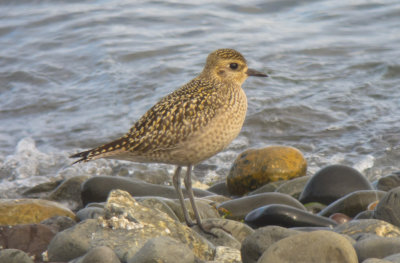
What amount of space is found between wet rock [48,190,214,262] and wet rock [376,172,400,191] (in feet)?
11.0

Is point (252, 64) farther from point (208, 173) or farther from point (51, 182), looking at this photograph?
→ point (51, 182)

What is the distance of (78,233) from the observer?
16.4 feet

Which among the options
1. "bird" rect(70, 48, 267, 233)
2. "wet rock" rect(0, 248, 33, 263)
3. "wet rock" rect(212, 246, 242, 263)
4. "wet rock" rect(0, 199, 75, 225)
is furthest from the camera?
"wet rock" rect(0, 199, 75, 225)

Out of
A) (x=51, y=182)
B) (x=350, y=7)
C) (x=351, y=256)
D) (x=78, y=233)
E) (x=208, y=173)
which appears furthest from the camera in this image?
(x=350, y=7)

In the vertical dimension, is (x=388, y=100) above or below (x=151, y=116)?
below

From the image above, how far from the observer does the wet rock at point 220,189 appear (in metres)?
8.66

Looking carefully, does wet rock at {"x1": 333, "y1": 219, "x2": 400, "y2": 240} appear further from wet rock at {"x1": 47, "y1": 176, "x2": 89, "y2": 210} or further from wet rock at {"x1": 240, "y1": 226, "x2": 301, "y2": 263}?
wet rock at {"x1": 47, "y1": 176, "x2": 89, "y2": 210}

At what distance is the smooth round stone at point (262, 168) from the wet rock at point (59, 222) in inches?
117

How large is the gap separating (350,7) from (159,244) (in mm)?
14128

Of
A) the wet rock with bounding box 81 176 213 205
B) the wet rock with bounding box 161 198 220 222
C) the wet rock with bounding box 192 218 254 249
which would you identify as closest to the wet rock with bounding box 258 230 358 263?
the wet rock with bounding box 192 218 254 249

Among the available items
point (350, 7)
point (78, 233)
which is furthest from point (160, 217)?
point (350, 7)

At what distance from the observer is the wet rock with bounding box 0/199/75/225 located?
242 inches

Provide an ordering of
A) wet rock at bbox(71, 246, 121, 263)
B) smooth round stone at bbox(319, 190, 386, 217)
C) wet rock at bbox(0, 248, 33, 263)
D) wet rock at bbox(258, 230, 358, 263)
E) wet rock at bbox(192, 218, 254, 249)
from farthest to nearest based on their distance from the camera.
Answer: smooth round stone at bbox(319, 190, 386, 217), wet rock at bbox(192, 218, 254, 249), wet rock at bbox(0, 248, 33, 263), wet rock at bbox(71, 246, 121, 263), wet rock at bbox(258, 230, 358, 263)

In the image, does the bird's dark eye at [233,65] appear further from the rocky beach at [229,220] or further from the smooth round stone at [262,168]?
the smooth round stone at [262,168]
